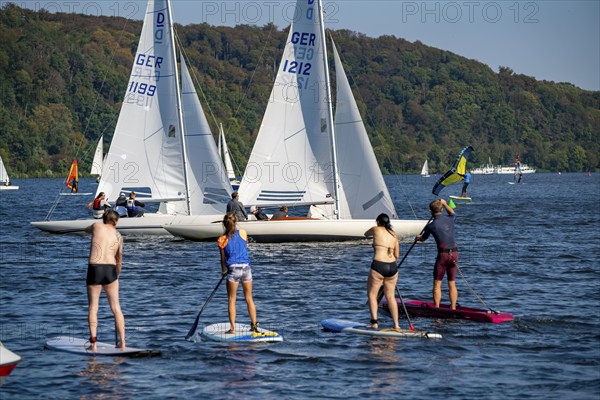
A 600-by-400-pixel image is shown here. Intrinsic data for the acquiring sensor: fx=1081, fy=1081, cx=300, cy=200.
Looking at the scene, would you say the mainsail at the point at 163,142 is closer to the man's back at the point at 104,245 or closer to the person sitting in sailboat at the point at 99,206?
the person sitting in sailboat at the point at 99,206

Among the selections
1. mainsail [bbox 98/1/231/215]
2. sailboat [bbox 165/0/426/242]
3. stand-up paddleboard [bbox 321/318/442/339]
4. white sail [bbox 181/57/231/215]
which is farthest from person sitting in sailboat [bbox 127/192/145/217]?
stand-up paddleboard [bbox 321/318/442/339]

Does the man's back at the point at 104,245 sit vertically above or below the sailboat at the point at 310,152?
below

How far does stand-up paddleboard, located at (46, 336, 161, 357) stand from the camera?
54.4 ft

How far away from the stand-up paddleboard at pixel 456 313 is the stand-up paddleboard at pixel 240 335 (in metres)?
3.31

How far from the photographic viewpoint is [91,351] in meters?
16.7

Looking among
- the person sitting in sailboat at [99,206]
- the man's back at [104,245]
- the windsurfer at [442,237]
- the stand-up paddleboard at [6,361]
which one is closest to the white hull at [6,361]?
the stand-up paddleboard at [6,361]

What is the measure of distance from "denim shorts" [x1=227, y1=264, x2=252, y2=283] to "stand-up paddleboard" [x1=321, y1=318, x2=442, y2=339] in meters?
2.23

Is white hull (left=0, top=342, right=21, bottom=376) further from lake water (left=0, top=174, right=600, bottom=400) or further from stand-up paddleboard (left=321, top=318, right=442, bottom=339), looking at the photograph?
stand-up paddleboard (left=321, top=318, right=442, bottom=339)

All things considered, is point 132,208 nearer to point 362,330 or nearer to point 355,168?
point 355,168

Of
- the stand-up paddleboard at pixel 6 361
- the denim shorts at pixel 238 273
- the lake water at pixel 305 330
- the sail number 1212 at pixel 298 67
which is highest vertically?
the sail number 1212 at pixel 298 67

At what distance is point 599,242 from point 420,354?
80.2ft

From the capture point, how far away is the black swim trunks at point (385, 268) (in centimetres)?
1783

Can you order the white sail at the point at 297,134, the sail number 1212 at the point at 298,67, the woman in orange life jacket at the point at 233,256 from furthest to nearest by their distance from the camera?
1. the sail number 1212 at the point at 298,67
2. the white sail at the point at 297,134
3. the woman in orange life jacket at the point at 233,256

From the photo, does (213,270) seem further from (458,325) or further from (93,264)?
(93,264)
